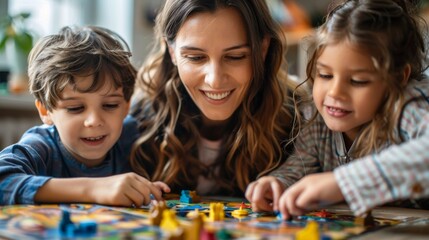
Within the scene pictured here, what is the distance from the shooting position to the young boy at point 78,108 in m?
1.19

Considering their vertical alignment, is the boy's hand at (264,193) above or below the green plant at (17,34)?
below

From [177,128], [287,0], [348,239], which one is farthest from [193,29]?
[287,0]

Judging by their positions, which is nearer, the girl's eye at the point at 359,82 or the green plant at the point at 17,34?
the girl's eye at the point at 359,82

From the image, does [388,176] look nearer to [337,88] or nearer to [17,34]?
[337,88]

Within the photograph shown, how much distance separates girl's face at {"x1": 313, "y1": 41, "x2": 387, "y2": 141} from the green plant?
1493 millimetres

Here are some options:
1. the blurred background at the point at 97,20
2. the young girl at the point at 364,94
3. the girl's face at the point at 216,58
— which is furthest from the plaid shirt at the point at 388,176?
the blurred background at the point at 97,20

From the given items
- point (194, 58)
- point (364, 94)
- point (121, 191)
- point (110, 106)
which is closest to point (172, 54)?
point (194, 58)

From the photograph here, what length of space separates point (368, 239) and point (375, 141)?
289 millimetres

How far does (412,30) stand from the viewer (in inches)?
38.7

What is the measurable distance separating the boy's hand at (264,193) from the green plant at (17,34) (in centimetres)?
148

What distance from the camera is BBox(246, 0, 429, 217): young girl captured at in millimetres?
815

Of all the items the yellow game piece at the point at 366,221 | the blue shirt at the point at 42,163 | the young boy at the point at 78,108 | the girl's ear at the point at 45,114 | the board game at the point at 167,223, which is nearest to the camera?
the board game at the point at 167,223

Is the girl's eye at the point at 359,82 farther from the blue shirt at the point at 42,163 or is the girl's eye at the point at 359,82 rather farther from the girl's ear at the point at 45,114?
the girl's ear at the point at 45,114

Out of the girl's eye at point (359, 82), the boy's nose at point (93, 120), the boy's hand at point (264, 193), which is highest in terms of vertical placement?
the girl's eye at point (359, 82)
